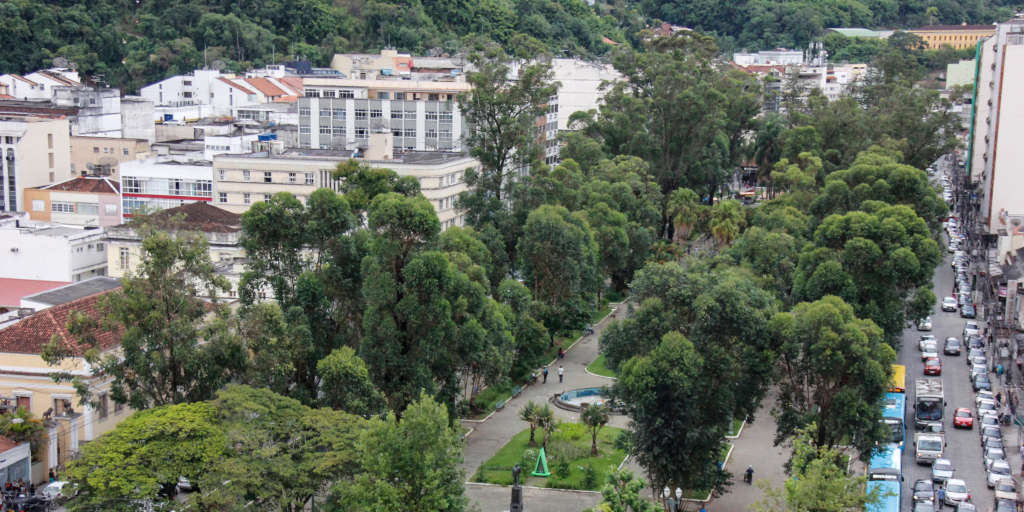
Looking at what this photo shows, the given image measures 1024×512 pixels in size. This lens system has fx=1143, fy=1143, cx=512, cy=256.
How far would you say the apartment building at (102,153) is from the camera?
7919 cm

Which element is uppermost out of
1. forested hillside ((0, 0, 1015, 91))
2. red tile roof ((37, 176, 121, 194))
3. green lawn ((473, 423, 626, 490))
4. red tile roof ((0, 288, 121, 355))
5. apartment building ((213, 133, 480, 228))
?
forested hillside ((0, 0, 1015, 91))

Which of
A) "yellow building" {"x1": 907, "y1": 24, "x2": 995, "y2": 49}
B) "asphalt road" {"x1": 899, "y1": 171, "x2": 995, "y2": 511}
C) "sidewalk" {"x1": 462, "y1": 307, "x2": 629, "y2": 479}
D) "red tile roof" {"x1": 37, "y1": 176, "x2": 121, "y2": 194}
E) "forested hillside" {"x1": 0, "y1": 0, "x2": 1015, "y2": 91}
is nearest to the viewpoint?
"asphalt road" {"x1": 899, "y1": 171, "x2": 995, "y2": 511}

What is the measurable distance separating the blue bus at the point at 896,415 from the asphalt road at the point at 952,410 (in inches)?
28.9

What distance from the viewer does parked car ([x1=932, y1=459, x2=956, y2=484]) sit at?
39438mm

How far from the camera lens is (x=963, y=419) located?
46000 mm

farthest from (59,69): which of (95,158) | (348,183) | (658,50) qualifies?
(348,183)

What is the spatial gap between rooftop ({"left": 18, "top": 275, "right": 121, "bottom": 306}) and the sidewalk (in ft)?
53.7

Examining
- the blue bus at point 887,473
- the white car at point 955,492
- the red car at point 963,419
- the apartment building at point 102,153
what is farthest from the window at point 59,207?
the white car at point 955,492

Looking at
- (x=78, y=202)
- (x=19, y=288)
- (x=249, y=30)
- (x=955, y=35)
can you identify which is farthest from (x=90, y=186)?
(x=955, y=35)

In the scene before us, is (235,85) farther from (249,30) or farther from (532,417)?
(532,417)

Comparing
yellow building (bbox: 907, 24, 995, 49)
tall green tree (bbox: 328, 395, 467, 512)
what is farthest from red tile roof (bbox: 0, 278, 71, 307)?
yellow building (bbox: 907, 24, 995, 49)

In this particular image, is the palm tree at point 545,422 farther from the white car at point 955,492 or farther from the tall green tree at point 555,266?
the white car at point 955,492

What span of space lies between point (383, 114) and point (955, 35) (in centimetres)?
13963

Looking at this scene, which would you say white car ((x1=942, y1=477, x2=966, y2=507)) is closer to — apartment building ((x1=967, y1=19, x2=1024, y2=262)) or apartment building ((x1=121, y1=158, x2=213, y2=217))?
apartment building ((x1=967, y1=19, x2=1024, y2=262))
